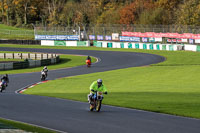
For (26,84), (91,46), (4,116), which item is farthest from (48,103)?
(91,46)

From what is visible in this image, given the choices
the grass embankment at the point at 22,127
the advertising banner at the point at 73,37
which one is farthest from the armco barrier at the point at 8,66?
the advertising banner at the point at 73,37

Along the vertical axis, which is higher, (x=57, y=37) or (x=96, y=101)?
(x=96, y=101)

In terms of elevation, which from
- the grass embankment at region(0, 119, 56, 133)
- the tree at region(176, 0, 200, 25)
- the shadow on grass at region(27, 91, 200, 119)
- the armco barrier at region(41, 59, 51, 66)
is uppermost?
the tree at region(176, 0, 200, 25)

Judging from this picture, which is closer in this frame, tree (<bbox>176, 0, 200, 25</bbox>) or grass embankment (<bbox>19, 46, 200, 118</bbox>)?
grass embankment (<bbox>19, 46, 200, 118</bbox>)

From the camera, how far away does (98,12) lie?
13475cm

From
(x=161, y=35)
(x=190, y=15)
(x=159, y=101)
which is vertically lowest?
(x=159, y=101)

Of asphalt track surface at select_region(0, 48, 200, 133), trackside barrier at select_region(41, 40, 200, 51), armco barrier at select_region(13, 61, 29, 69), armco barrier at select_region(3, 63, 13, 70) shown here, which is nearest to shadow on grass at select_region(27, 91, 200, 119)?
asphalt track surface at select_region(0, 48, 200, 133)

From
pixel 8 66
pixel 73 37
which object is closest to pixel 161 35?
pixel 73 37

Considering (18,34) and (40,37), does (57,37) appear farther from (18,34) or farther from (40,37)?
(18,34)

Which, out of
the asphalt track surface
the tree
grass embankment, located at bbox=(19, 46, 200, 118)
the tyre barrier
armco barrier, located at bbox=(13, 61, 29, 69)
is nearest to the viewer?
the asphalt track surface

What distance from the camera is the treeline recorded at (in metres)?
108

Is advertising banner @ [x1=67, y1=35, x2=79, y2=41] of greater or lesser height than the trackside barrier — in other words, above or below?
above

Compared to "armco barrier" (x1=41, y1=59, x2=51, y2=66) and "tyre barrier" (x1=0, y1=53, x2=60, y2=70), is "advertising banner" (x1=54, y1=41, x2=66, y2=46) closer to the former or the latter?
"tyre barrier" (x1=0, y1=53, x2=60, y2=70)

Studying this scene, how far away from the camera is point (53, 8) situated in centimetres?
15350
